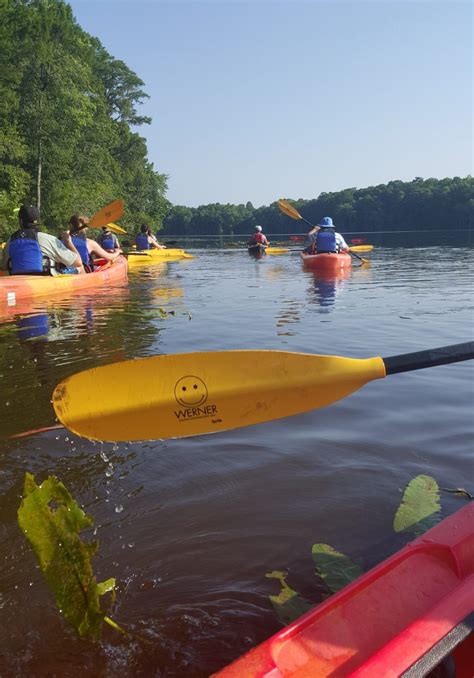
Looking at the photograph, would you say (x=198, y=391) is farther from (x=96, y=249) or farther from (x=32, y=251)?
(x=96, y=249)

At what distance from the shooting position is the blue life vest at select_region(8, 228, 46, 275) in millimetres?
9570

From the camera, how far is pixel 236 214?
371 ft

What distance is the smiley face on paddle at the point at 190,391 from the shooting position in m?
2.64

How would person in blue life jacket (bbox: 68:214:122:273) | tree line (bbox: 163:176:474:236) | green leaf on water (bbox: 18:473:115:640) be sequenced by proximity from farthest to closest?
tree line (bbox: 163:176:474:236)
person in blue life jacket (bbox: 68:214:122:273)
green leaf on water (bbox: 18:473:115:640)

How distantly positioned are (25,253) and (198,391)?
8.09 metres

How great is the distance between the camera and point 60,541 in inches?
62.5

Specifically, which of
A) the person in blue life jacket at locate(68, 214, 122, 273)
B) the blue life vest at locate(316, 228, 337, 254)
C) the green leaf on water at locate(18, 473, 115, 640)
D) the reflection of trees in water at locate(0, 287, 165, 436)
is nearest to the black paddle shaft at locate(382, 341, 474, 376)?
the green leaf on water at locate(18, 473, 115, 640)

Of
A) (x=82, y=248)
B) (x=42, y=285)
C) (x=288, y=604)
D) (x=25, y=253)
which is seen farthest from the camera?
(x=82, y=248)

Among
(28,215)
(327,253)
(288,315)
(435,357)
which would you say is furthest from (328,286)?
(435,357)

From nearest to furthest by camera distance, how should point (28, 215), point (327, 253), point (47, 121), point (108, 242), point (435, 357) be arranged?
1. point (435, 357)
2. point (28, 215)
3. point (327, 253)
4. point (108, 242)
5. point (47, 121)

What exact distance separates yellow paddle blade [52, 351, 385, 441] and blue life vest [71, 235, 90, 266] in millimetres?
10303

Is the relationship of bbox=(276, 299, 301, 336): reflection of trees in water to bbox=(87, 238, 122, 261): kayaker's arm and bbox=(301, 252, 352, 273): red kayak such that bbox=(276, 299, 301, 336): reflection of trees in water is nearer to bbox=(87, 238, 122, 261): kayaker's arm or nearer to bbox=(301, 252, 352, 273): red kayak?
bbox=(87, 238, 122, 261): kayaker's arm

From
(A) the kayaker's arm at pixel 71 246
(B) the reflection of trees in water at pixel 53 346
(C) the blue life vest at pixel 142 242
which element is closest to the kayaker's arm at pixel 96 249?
(A) the kayaker's arm at pixel 71 246

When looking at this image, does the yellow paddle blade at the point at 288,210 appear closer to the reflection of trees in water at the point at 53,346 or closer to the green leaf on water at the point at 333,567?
the reflection of trees in water at the point at 53,346
